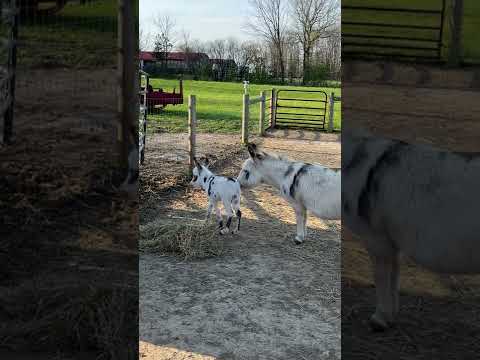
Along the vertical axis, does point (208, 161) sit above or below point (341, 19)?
below

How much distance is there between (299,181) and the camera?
4141mm

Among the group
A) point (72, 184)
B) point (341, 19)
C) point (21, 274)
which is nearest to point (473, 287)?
point (341, 19)

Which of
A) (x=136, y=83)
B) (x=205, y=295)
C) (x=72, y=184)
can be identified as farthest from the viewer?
(x=205, y=295)

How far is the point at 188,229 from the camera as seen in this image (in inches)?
156

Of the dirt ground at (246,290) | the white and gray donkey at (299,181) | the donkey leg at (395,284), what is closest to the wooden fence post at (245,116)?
the dirt ground at (246,290)

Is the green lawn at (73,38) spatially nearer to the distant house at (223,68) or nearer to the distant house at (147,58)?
the distant house at (147,58)

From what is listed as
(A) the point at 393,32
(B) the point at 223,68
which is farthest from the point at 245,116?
(A) the point at 393,32

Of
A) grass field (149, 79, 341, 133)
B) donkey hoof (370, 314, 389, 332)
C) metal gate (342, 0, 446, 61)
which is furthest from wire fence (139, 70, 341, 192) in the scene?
donkey hoof (370, 314, 389, 332)

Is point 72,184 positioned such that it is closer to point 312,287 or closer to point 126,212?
point 126,212

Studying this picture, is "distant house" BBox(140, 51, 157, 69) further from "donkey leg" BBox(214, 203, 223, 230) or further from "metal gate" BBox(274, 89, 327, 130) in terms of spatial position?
"donkey leg" BBox(214, 203, 223, 230)

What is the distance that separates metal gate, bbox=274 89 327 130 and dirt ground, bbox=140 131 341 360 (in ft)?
0.42

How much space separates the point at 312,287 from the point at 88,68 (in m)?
1.99

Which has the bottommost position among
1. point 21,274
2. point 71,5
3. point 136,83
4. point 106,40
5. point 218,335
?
point 218,335

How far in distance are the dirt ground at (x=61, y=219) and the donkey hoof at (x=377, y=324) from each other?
3.22 feet
